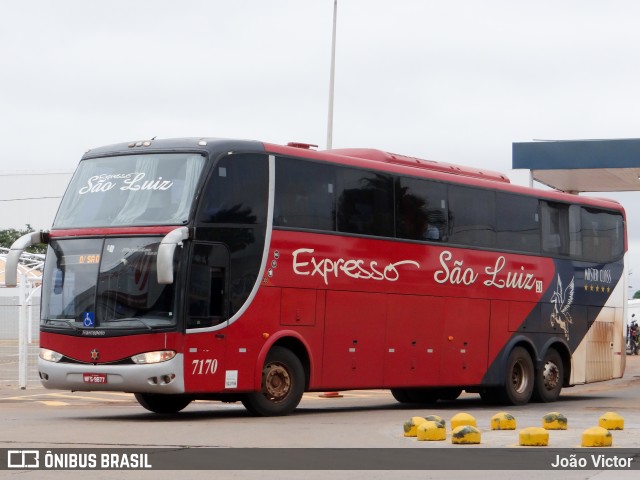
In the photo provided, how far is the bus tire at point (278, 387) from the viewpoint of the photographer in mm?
18812

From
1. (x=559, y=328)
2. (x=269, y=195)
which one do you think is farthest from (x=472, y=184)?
Result: (x=269, y=195)

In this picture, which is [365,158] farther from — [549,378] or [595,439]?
[595,439]

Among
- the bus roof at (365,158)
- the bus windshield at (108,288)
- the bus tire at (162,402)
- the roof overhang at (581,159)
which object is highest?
the roof overhang at (581,159)

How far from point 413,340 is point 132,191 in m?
5.90

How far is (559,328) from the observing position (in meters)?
25.3

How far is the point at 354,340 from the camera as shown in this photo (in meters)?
20.4

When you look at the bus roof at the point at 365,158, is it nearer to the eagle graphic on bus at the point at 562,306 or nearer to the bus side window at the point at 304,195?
the bus side window at the point at 304,195

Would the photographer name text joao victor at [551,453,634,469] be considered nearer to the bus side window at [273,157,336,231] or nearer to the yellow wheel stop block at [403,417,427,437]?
the yellow wheel stop block at [403,417,427,437]

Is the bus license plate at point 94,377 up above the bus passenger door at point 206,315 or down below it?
below

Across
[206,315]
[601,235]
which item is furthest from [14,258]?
[601,235]

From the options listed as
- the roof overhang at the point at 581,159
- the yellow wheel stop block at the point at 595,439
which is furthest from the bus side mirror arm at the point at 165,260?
the roof overhang at the point at 581,159

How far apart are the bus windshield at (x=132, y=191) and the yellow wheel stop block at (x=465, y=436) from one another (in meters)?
5.32

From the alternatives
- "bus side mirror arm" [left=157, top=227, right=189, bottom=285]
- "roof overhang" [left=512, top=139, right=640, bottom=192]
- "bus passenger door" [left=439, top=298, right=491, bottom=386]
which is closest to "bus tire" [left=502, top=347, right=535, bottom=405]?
"bus passenger door" [left=439, top=298, right=491, bottom=386]

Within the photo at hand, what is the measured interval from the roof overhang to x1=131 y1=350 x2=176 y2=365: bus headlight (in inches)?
859
